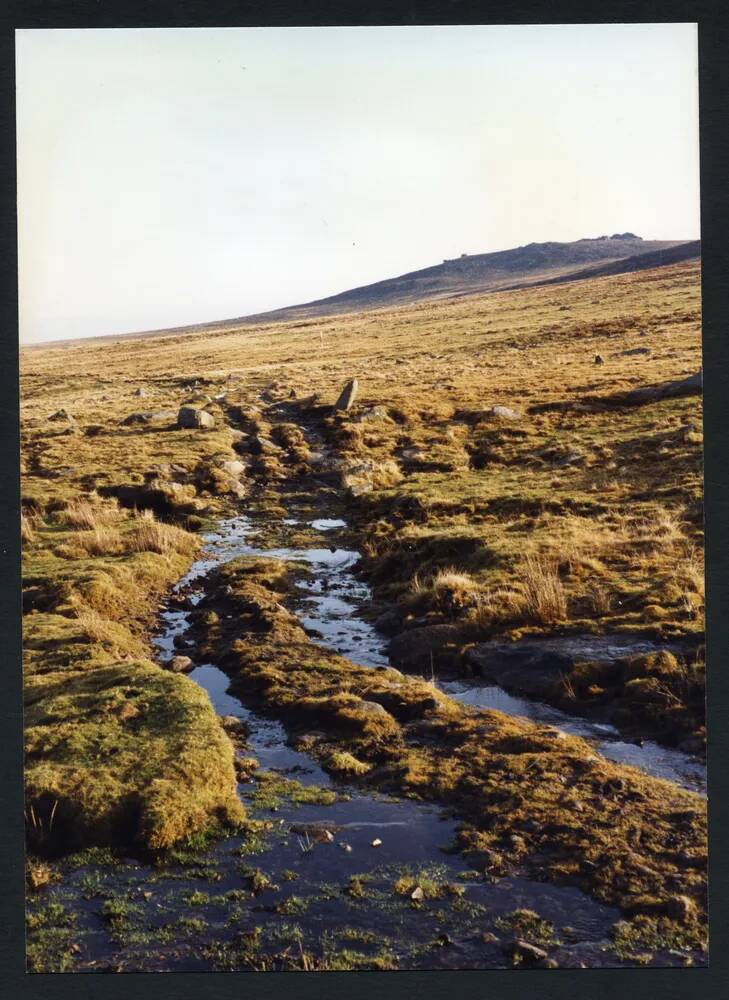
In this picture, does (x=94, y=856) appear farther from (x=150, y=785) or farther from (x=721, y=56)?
(x=721, y=56)

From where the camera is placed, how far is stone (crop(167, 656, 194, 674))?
11935 mm

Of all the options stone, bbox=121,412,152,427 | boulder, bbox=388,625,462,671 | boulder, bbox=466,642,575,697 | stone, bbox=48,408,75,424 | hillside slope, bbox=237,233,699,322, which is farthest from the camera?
hillside slope, bbox=237,233,699,322

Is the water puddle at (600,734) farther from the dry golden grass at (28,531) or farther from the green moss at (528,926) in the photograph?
the dry golden grass at (28,531)

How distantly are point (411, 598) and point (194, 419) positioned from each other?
1915 centimetres

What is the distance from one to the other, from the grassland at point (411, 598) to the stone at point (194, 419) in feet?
1.40

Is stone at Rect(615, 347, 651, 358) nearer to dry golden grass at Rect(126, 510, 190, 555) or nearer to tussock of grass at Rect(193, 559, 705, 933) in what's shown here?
dry golden grass at Rect(126, 510, 190, 555)

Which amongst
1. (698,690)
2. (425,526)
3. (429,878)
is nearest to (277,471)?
(425,526)

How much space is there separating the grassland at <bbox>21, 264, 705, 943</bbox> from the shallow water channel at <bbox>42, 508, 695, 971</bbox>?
0.35 meters

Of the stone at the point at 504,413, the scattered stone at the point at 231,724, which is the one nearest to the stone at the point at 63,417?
the stone at the point at 504,413

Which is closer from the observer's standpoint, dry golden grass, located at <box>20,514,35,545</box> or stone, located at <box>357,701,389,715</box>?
stone, located at <box>357,701,389,715</box>

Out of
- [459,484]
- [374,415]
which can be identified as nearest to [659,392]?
[374,415]

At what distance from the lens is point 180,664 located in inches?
472

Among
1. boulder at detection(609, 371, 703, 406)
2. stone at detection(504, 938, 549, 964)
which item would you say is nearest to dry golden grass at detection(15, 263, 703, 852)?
boulder at detection(609, 371, 703, 406)

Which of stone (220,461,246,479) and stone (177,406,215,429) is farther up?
stone (177,406,215,429)
